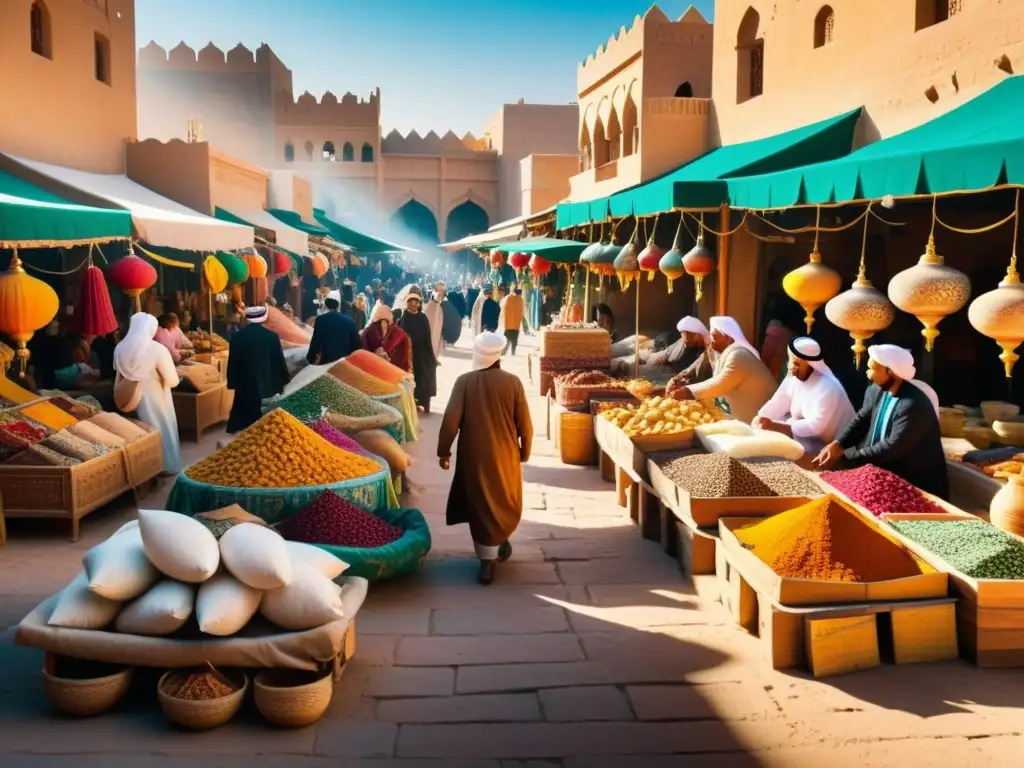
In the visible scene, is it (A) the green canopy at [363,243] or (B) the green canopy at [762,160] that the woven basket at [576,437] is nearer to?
(B) the green canopy at [762,160]

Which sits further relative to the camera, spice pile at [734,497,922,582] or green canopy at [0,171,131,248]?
green canopy at [0,171,131,248]

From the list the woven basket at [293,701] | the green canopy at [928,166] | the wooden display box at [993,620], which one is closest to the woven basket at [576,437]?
the green canopy at [928,166]

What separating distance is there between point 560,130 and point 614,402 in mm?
27520

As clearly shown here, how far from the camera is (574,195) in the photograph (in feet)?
62.0

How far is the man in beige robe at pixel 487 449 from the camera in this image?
5.16 meters

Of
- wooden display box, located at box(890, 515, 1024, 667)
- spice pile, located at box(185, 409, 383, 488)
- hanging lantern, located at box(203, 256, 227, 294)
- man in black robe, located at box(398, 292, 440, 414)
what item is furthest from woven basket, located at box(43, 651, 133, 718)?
hanging lantern, located at box(203, 256, 227, 294)

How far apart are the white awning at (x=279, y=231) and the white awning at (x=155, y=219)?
2.40 metres

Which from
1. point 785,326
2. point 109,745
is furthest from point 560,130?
point 109,745

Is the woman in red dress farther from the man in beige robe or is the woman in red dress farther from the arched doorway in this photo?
the arched doorway

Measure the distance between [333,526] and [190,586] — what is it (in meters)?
1.15

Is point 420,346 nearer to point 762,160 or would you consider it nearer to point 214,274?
point 214,274

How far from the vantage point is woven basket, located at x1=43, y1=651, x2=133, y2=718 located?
3.38 metres

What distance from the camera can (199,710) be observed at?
3.30 metres

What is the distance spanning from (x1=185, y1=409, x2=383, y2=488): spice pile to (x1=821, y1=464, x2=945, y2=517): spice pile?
7.91 feet
